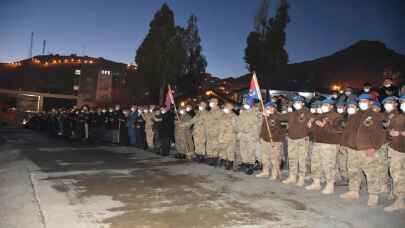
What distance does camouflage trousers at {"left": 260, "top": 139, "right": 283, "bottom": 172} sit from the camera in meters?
8.70

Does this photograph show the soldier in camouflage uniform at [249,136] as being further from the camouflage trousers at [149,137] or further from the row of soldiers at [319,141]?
the camouflage trousers at [149,137]

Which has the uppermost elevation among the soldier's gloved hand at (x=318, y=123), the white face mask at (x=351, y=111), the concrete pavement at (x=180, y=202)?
the white face mask at (x=351, y=111)

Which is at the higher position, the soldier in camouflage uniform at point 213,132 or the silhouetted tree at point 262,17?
the silhouetted tree at point 262,17

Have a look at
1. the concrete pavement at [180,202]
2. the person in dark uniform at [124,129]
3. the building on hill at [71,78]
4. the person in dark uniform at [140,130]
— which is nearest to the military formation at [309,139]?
the concrete pavement at [180,202]

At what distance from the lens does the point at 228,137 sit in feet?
33.2

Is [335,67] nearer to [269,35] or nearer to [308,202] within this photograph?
[269,35]

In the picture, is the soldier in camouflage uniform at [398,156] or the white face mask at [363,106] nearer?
the soldier in camouflage uniform at [398,156]

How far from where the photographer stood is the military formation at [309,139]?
21.2ft

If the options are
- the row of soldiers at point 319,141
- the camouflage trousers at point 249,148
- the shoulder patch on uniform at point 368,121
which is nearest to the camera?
the row of soldiers at point 319,141

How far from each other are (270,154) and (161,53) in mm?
22815

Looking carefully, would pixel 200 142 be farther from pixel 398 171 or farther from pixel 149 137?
pixel 398 171

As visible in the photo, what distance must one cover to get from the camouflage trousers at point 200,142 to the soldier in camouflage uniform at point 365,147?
5.11 meters

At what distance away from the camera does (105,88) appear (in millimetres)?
50969

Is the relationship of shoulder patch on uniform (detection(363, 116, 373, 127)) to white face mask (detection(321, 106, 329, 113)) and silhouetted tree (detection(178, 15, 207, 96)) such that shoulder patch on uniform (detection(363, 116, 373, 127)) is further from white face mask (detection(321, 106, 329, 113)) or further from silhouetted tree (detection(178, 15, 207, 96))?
silhouetted tree (detection(178, 15, 207, 96))
